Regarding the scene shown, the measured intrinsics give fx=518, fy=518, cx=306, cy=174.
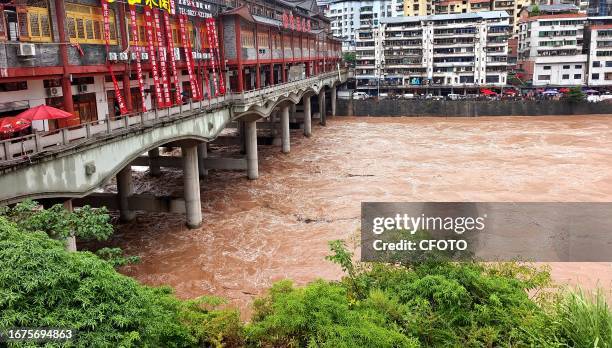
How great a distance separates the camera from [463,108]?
60375 mm

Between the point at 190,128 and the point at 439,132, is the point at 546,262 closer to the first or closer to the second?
the point at 190,128

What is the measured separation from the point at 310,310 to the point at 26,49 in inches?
431

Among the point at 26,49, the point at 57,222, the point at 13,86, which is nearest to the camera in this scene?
the point at 57,222

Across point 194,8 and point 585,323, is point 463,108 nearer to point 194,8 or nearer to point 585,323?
point 194,8

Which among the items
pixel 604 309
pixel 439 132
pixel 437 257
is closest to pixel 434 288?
pixel 437 257

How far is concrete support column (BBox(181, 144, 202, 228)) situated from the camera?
2377cm

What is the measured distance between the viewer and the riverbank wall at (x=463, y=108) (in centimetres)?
5788

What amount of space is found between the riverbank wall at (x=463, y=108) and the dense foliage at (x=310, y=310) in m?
52.0

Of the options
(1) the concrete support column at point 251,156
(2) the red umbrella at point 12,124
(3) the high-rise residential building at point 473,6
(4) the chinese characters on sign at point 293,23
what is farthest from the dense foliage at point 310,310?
(3) the high-rise residential building at point 473,6

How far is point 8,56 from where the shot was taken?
13.9 metres

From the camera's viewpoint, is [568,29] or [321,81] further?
[568,29]

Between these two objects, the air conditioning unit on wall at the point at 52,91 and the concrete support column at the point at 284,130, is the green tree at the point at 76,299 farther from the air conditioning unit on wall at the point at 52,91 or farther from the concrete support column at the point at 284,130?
the concrete support column at the point at 284,130

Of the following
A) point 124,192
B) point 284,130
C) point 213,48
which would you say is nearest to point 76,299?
point 124,192

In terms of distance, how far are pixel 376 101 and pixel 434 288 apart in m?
54.0
